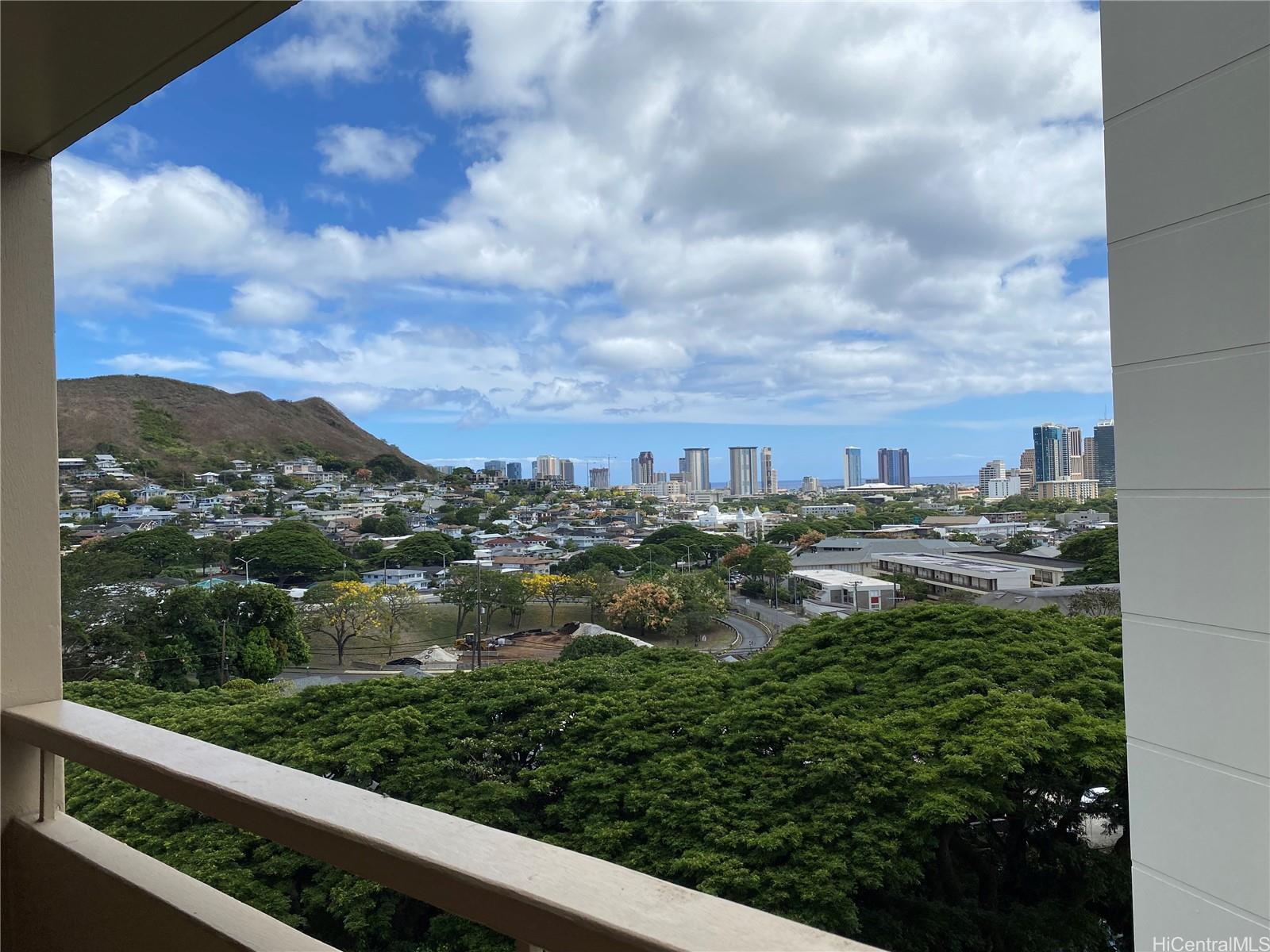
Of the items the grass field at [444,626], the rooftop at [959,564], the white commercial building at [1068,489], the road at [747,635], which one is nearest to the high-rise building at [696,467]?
the road at [747,635]

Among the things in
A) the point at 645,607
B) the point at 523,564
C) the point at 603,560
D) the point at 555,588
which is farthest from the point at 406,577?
the point at 645,607

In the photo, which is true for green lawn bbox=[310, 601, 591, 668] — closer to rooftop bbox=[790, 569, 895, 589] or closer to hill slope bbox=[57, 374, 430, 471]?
hill slope bbox=[57, 374, 430, 471]

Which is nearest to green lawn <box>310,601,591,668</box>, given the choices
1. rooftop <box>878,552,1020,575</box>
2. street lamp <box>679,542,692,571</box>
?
street lamp <box>679,542,692,571</box>

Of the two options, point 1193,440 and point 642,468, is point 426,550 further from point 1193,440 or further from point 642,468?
point 1193,440

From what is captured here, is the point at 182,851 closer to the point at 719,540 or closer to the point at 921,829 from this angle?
the point at 719,540

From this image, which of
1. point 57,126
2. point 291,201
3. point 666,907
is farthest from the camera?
point 291,201

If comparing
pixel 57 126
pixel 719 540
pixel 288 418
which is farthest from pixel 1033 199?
pixel 288 418
